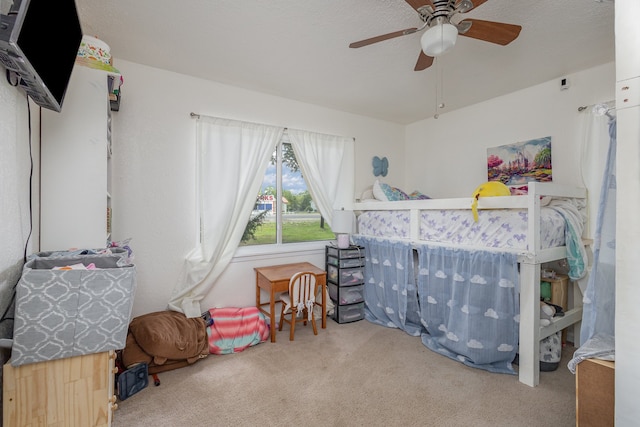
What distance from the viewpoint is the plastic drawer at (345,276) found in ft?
10.6

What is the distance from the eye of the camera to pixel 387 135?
415 cm

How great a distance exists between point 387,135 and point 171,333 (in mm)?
3594

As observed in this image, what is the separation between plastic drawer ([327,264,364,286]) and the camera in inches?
127

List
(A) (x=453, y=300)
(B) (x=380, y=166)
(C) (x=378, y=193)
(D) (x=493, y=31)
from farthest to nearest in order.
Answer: (B) (x=380, y=166)
(C) (x=378, y=193)
(A) (x=453, y=300)
(D) (x=493, y=31)

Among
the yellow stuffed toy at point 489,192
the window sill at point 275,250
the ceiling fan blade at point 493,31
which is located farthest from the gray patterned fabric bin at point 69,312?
the yellow stuffed toy at point 489,192

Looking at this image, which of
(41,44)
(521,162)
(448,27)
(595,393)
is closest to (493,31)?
(448,27)

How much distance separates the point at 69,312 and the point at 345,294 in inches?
100.0

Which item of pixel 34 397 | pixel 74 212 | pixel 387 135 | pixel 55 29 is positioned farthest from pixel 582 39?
pixel 34 397

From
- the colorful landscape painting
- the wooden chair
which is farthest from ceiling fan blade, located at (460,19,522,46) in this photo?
the wooden chair

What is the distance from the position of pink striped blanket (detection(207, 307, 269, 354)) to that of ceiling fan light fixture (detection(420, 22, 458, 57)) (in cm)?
262

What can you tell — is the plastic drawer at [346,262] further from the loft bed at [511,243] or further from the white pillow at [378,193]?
the white pillow at [378,193]

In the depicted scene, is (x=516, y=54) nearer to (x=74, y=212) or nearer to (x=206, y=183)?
(x=206, y=183)

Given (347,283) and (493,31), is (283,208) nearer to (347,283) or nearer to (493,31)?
(347,283)

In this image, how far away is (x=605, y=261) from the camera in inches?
56.5
